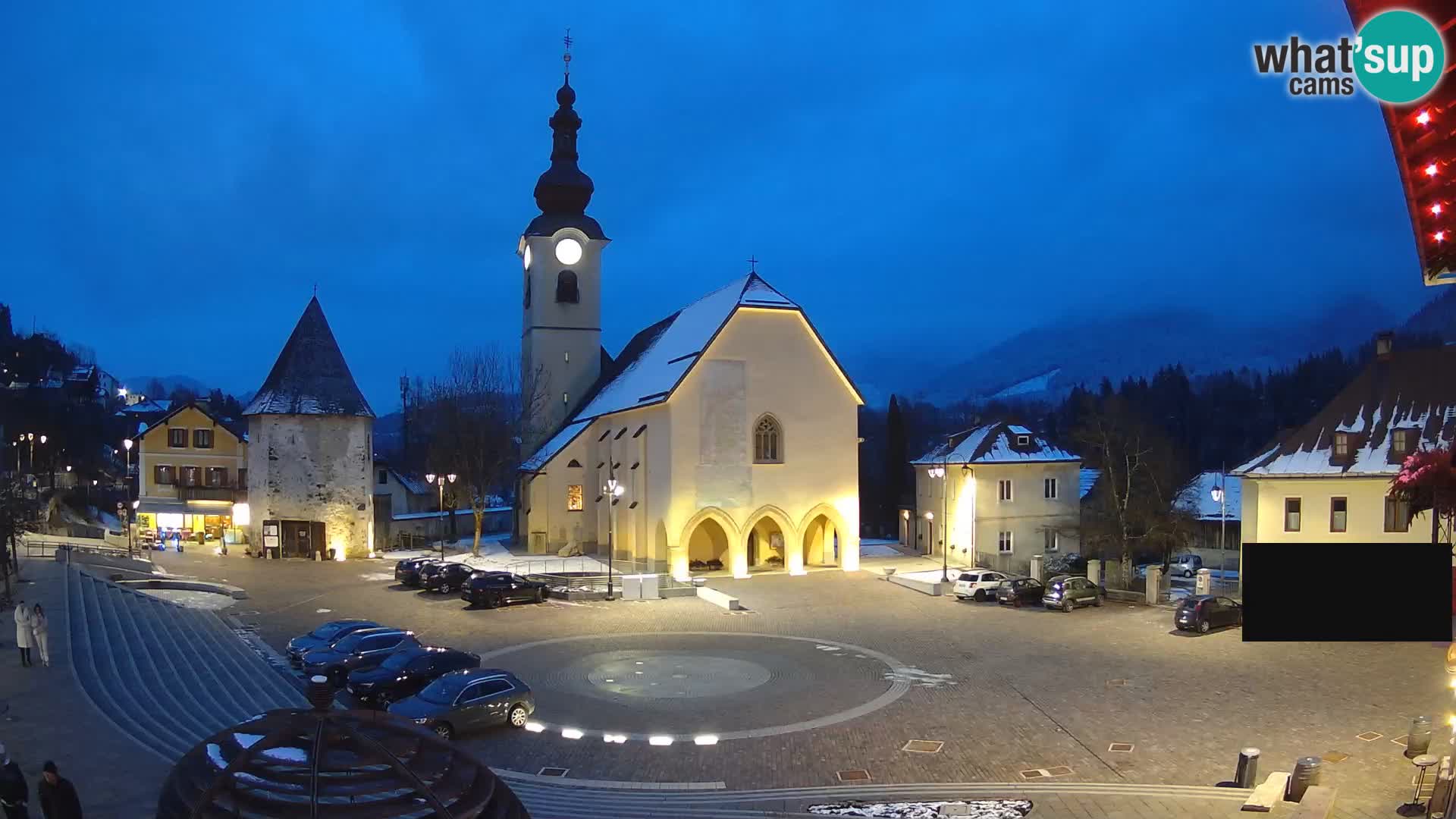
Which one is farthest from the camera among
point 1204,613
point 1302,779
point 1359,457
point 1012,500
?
point 1012,500

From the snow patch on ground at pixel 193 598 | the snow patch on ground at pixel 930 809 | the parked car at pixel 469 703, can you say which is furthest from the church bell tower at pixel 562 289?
the snow patch on ground at pixel 930 809

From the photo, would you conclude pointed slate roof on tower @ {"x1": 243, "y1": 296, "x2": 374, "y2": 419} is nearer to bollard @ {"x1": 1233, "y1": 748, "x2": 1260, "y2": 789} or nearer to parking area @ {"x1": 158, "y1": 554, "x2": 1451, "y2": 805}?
parking area @ {"x1": 158, "y1": 554, "x2": 1451, "y2": 805}

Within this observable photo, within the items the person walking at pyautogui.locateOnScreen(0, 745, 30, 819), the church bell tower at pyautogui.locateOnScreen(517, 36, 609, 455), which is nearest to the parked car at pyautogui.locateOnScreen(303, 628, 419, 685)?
the person walking at pyautogui.locateOnScreen(0, 745, 30, 819)

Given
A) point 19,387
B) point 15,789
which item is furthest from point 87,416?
point 15,789

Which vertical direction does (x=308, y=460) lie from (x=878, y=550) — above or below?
above

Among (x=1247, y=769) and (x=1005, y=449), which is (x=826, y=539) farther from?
(x=1247, y=769)

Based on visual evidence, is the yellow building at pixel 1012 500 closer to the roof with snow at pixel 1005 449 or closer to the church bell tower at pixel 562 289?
the roof with snow at pixel 1005 449

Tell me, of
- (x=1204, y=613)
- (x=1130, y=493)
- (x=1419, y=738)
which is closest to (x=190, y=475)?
(x=1130, y=493)

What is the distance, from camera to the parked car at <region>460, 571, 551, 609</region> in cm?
3102

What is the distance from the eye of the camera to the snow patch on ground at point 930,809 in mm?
12258

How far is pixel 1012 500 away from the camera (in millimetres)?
44031

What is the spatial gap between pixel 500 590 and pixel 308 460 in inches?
765

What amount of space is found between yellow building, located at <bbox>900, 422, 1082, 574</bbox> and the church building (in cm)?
Answer: 605
